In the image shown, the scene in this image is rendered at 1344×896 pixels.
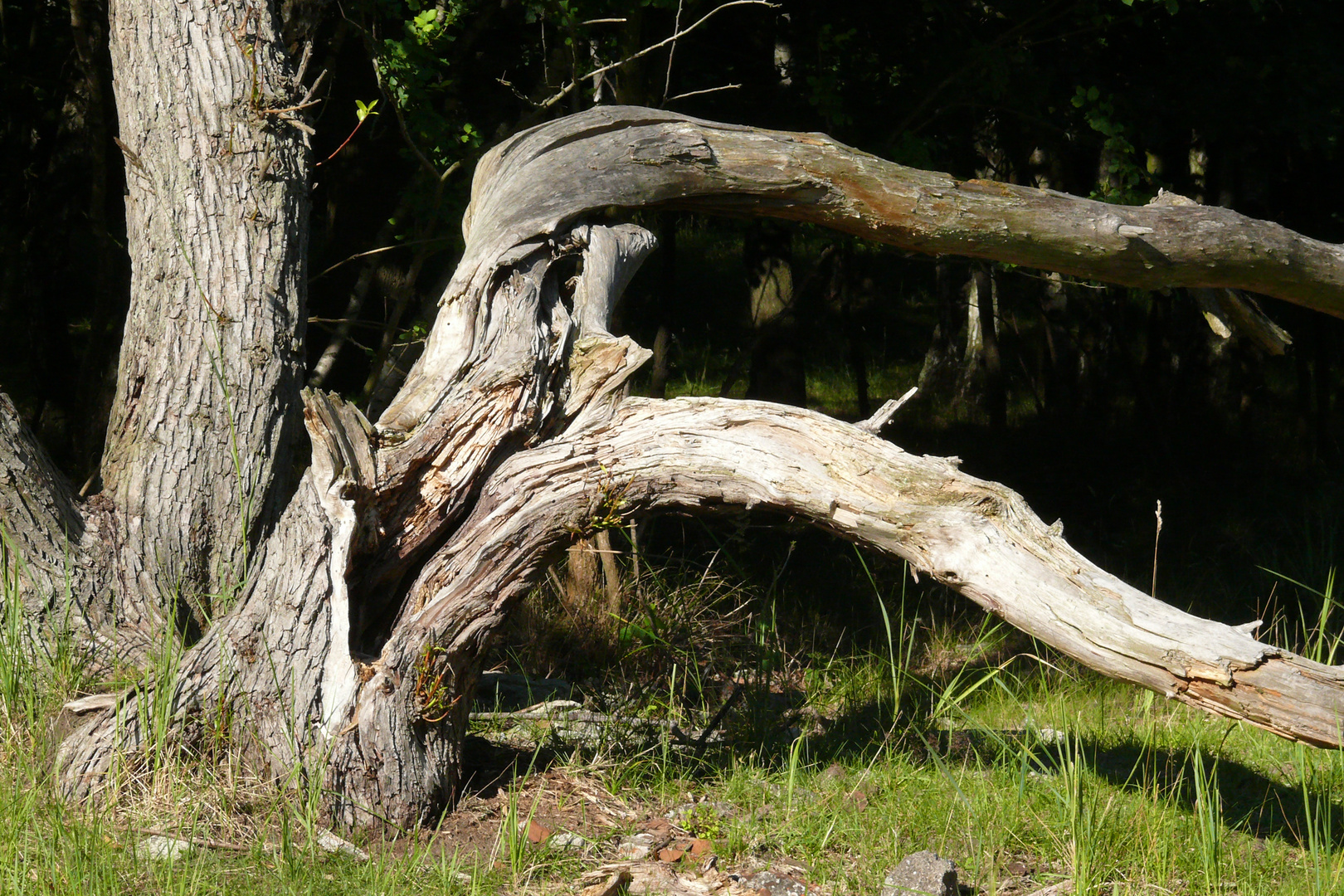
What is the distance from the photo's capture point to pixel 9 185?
702 centimetres

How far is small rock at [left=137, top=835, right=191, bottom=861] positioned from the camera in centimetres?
270

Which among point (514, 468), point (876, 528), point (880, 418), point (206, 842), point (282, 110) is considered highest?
point (282, 110)

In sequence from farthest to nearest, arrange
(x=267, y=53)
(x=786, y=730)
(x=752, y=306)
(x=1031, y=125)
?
(x=752, y=306) → (x=1031, y=125) → (x=786, y=730) → (x=267, y=53)

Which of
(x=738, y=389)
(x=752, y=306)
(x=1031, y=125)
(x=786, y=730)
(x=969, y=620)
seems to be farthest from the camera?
(x=738, y=389)

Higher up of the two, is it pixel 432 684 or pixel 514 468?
pixel 514 468

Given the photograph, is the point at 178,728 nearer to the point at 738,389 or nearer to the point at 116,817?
the point at 116,817

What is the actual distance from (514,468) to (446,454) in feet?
0.67

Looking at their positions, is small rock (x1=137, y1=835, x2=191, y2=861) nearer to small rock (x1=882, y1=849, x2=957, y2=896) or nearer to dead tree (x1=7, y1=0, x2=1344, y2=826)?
dead tree (x1=7, y1=0, x2=1344, y2=826)

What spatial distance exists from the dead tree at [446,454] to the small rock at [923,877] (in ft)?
2.31

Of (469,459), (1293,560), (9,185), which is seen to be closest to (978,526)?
(469,459)

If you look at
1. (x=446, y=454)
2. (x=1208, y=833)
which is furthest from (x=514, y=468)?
(x=1208, y=833)

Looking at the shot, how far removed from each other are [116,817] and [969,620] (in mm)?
4611

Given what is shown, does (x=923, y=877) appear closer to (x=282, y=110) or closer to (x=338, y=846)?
(x=338, y=846)

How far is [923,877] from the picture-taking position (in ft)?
9.62
